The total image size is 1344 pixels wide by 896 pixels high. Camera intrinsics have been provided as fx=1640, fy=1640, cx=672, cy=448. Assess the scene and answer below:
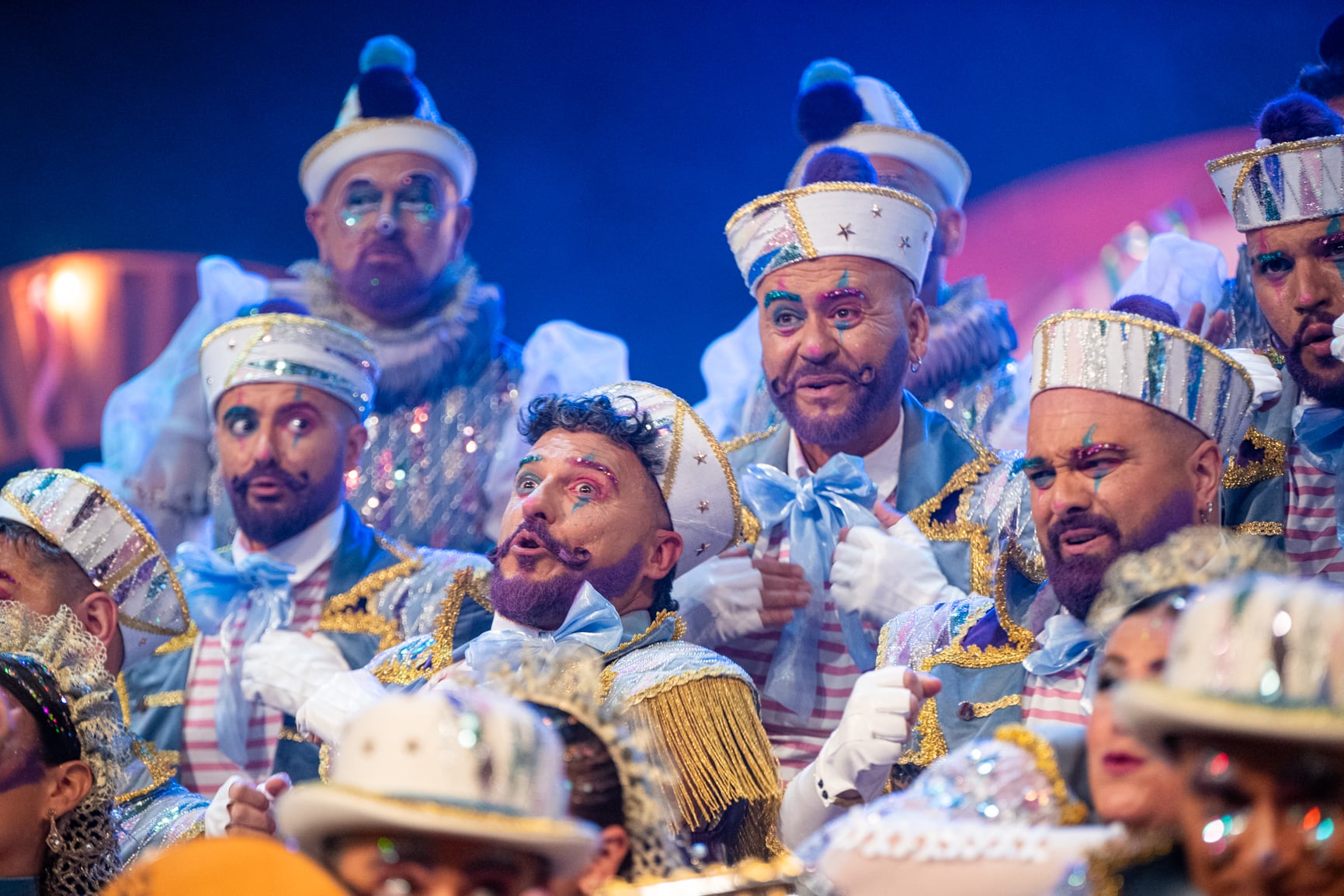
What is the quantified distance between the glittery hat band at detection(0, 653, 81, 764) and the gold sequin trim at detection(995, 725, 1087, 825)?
1711 millimetres

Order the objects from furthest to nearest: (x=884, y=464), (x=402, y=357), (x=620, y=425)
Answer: (x=402, y=357)
(x=884, y=464)
(x=620, y=425)

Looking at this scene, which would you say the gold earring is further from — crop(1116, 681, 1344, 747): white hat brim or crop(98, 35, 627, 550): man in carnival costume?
crop(98, 35, 627, 550): man in carnival costume

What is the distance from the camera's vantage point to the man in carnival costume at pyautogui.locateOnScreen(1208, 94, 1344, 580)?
3.61m

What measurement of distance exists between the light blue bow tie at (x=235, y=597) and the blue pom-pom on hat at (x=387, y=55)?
2313 millimetres

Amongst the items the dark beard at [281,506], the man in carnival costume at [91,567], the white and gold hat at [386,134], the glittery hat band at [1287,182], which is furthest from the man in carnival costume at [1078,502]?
the white and gold hat at [386,134]

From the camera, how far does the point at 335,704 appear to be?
359cm

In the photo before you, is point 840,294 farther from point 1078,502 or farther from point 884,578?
point 1078,502

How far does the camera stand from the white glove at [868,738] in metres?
2.96

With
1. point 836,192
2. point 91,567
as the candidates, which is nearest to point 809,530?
point 836,192

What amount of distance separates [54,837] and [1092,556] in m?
2.01

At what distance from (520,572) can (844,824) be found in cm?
149

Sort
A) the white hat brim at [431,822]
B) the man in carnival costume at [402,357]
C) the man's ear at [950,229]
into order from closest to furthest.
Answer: the white hat brim at [431,822]
the man's ear at [950,229]
the man in carnival costume at [402,357]

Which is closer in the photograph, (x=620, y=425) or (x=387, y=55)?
(x=620, y=425)

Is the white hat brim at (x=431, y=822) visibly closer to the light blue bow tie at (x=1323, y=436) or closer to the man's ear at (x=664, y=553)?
the man's ear at (x=664, y=553)
